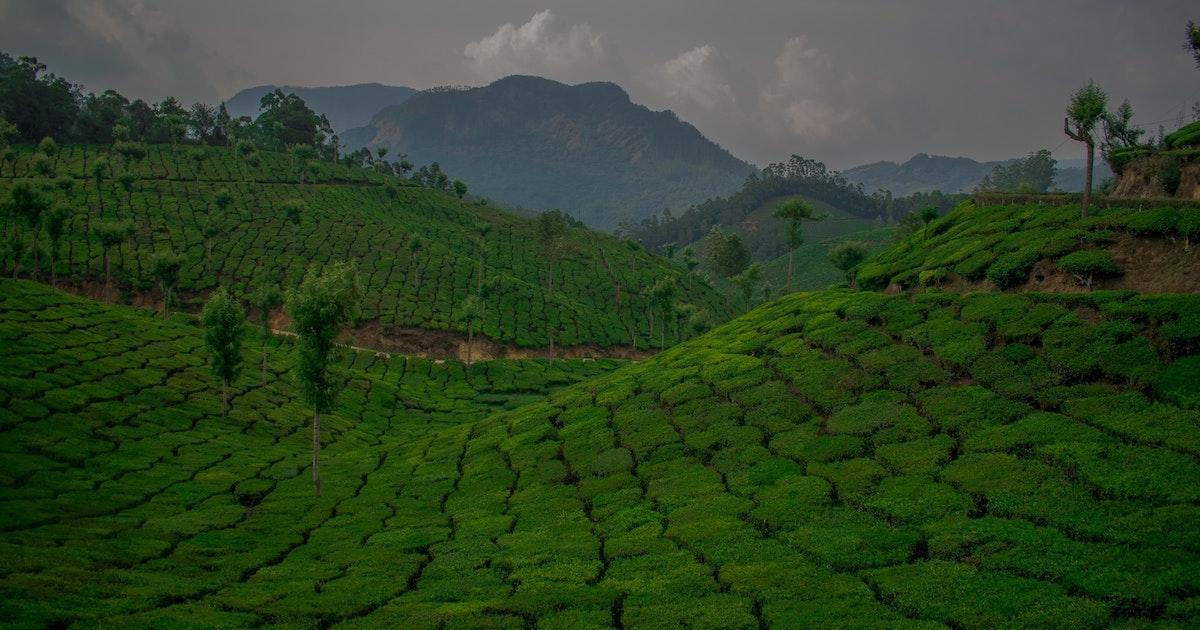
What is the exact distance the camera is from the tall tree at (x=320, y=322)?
96.6 ft

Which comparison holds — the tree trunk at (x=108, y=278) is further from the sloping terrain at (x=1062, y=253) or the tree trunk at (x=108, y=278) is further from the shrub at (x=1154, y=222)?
the shrub at (x=1154, y=222)

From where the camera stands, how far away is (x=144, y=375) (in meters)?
42.2

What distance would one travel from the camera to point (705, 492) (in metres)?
25.2

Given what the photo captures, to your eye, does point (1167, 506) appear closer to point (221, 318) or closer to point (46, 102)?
point (221, 318)

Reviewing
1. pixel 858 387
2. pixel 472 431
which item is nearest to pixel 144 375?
pixel 472 431

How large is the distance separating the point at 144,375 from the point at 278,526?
22.0 m

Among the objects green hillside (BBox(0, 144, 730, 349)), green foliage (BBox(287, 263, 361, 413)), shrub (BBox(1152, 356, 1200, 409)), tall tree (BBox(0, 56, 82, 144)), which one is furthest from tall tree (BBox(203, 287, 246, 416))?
tall tree (BBox(0, 56, 82, 144))

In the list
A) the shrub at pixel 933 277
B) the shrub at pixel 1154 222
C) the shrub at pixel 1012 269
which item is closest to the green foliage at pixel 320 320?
the shrub at pixel 933 277

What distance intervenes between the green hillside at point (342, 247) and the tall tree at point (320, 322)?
47.5m

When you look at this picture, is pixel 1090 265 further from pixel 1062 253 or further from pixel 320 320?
pixel 320 320

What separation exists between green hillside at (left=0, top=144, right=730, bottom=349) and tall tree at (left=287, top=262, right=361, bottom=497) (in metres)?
47.5

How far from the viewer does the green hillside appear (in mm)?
81938

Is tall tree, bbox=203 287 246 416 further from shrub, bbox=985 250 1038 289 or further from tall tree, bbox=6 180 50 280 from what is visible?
shrub, bbox=985 250 1038 289

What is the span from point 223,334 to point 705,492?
106ft
